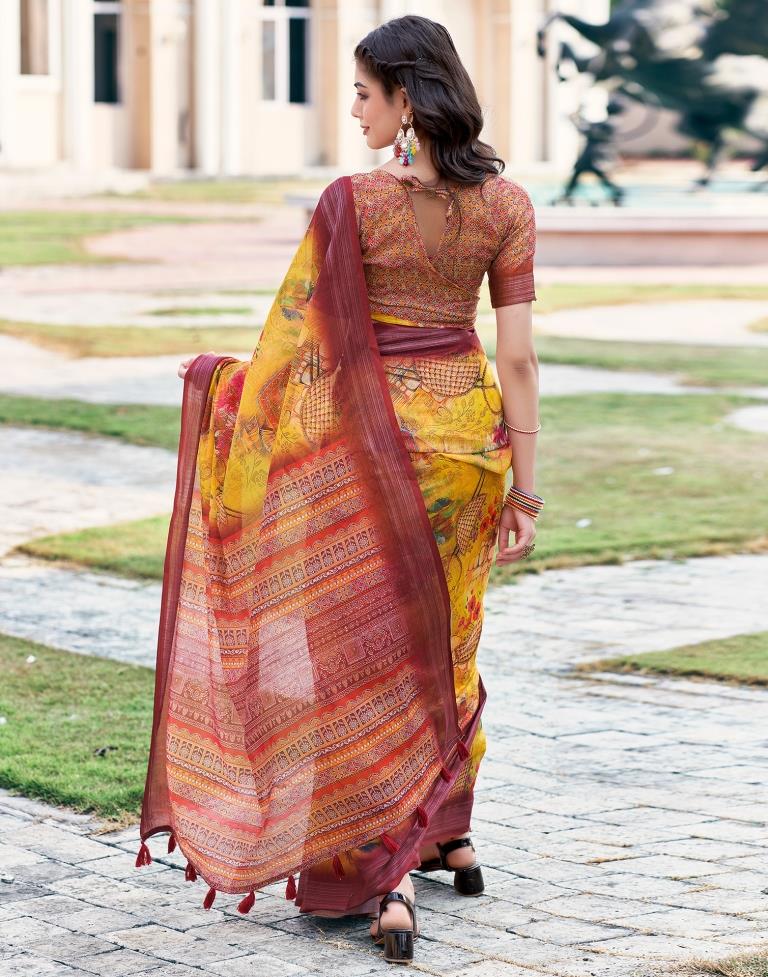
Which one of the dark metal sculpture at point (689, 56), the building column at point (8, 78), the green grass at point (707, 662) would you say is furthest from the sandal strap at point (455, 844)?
the building column at point (8, 78)

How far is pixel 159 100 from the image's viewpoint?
35.9 m

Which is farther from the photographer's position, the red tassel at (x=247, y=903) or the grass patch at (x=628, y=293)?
the grass patch at (x=628, y=293)

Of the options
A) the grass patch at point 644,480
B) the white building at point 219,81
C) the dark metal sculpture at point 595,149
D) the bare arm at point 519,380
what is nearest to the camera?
the bare arm at point 519,380

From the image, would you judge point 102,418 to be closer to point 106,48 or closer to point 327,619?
point 327,619

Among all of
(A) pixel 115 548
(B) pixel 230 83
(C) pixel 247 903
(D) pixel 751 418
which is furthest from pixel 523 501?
(B) pixel 230 83

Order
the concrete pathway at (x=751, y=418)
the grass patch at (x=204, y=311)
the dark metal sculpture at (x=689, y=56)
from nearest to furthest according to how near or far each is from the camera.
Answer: the concrete pathway at (x=751, y=418)
the grass patch at (x=204, y=311)
the dark metal sculpture at (x=689, y=56)

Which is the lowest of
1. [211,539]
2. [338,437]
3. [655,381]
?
[655,381]

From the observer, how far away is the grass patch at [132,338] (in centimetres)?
1416

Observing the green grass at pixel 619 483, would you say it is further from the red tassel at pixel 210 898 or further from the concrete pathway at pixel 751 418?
the red tassel at pixel 210 898

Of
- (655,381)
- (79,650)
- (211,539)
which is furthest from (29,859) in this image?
(655,381)

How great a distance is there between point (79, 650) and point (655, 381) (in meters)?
7.61

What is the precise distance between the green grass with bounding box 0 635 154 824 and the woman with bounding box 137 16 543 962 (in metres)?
0.90

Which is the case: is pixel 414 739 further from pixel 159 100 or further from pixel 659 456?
pixel 159 100

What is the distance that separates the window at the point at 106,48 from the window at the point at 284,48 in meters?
3.95
